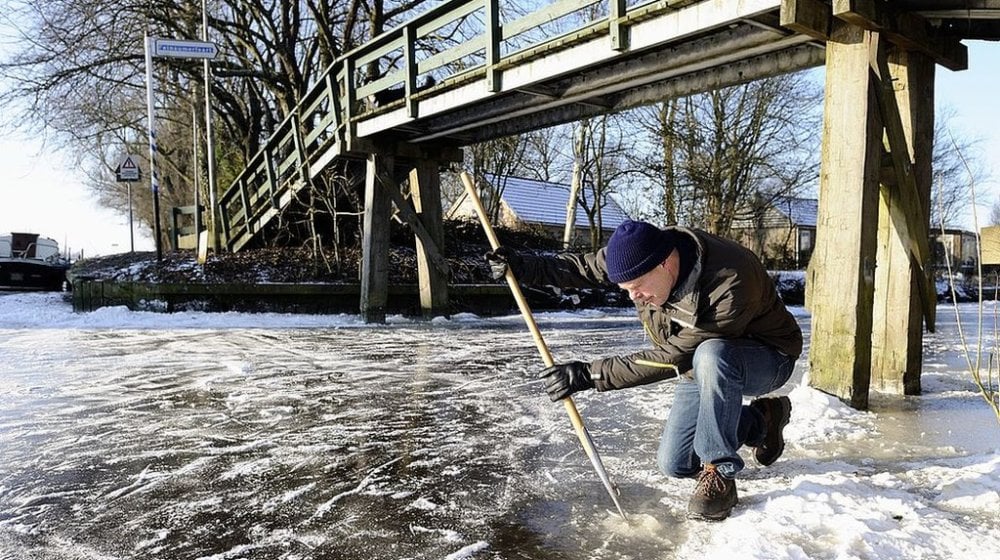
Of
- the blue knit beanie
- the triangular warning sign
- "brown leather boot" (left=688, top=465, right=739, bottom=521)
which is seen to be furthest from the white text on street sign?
"brown leather boot" (left=688, top=465, right=739, bottom=521)

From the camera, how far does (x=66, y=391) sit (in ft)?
18.0

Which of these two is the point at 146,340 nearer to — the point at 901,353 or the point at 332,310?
the point at 332,310

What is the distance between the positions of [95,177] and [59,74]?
29.3 m

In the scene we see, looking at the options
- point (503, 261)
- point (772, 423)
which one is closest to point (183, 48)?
point (503, 261)

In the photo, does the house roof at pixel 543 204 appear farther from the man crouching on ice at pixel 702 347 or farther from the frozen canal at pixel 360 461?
the man crouching on ice at pixel 702 347

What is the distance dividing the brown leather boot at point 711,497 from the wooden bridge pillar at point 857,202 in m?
2.28

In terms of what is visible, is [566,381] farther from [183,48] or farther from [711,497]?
[183,48]

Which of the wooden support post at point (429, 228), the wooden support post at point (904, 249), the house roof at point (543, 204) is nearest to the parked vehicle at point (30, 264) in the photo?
the wooden support post at point (429, 228)

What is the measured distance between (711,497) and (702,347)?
562mm

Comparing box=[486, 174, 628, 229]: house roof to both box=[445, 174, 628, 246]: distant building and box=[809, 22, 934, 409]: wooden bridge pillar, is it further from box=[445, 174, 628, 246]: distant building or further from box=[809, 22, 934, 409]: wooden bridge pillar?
box=[809, 22, 934, 409]: wooden bridge pillar

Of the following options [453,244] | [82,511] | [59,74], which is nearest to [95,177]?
[59,74]

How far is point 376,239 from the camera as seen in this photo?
10883mm

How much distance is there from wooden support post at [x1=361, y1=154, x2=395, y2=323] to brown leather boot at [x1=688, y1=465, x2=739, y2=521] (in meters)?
8.60

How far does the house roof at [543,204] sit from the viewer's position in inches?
1273
